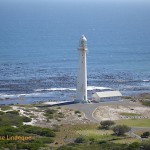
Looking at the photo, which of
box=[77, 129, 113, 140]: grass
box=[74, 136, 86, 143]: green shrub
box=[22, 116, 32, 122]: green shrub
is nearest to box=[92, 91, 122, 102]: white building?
box=[22, 116, 32, 122]: green shrub

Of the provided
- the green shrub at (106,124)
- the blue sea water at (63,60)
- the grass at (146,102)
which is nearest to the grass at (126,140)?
the green shrub at (106,124)

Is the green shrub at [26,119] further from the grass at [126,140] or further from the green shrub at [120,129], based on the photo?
the grass at [126,140]

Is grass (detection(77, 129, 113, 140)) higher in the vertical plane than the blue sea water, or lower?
lower

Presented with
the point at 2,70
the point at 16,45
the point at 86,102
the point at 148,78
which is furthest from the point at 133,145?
the point at 16,45

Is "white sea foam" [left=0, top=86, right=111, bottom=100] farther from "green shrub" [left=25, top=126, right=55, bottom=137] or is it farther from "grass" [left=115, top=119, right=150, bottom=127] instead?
"green shrub" [left=25, top=126, right=55, bottom=137]

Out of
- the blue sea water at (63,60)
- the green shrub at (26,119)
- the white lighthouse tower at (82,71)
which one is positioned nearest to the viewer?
the green shrub at (26,119)

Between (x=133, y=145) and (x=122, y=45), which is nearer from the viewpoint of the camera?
(x=133, y=145)

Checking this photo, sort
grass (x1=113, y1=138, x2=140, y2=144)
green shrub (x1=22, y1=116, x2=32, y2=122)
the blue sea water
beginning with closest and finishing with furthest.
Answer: grass (x1=113, y1=138, x2=140, y2=144)
green shrub (x1=22, y1=116, x2=32, y2=122)
the blue sea water

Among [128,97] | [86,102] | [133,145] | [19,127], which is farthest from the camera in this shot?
[128,97]

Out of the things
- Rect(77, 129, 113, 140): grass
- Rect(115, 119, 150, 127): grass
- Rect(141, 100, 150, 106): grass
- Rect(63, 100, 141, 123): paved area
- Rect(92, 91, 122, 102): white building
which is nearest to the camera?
Rect(77, 129, 113, 140): grass

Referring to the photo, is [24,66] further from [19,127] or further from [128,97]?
[19,127]

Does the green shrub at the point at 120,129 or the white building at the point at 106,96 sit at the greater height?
the white building at the point at 106,96
